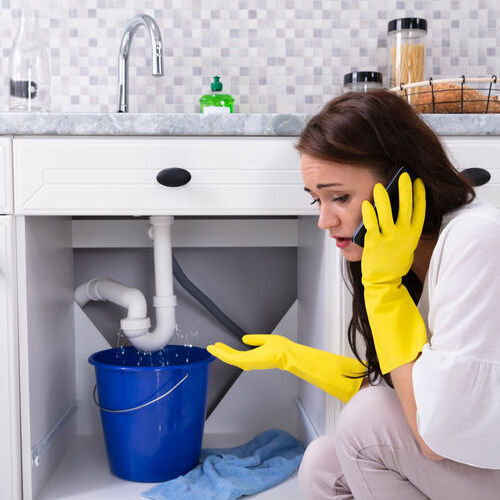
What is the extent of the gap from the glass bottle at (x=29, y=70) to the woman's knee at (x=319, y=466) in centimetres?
101

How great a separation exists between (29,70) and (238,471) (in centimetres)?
109

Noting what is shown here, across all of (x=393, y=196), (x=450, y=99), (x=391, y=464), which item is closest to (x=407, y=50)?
(x=450, y=99)

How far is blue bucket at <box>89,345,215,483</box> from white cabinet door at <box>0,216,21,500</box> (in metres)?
0.26

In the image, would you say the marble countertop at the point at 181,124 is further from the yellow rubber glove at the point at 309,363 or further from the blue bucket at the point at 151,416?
the blue bucket at the point at 151,416

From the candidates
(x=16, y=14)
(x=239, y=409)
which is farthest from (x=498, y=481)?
(x=16, y=14)

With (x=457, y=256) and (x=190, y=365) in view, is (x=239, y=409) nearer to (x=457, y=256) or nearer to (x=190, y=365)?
(x=190, y=365)

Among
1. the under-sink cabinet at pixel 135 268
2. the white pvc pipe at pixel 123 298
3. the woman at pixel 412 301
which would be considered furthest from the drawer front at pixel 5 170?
the woman at pixel 412 301

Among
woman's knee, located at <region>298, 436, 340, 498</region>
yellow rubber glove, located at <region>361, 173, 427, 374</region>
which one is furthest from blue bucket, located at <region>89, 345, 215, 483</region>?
yellow rubber glove, located at <region>361, 173, 427, 374</region>

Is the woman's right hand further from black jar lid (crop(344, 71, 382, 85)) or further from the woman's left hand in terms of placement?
black jar lid (crop(344, 71, 382, 85))

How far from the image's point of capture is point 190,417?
1.43 meters

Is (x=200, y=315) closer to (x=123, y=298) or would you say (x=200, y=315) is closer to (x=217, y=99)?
(x=123, y=298)

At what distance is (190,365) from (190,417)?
130mm

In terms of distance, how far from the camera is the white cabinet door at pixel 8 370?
3.83ft

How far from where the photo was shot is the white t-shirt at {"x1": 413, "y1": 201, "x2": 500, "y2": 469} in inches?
30.1
